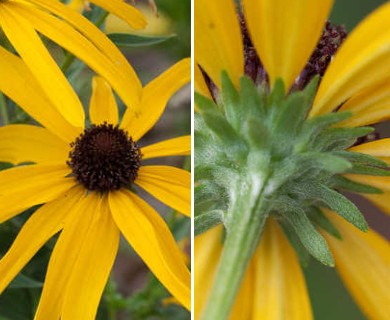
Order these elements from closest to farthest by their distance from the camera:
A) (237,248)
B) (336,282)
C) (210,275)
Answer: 1. (237,248)
2. (210,275)
3. (336,282)

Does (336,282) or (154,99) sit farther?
(336,282)

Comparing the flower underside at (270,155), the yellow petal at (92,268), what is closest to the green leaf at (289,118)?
the flower underside at (270,155)

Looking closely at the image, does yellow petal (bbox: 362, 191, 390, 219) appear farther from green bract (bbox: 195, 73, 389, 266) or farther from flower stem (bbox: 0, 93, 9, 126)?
flower stem (bbox: 0, 93, 9, 126)

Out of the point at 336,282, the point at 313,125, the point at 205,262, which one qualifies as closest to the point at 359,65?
the point at 313,125

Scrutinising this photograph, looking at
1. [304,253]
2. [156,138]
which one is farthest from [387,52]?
[156,138]

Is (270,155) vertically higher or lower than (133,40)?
lower

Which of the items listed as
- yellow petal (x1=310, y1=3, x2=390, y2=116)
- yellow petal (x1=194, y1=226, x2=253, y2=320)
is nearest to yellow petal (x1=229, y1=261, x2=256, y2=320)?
yellow petal (x1=194, y1=226, x2=253, y2=320)

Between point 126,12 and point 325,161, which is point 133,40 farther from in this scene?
point 325,161
